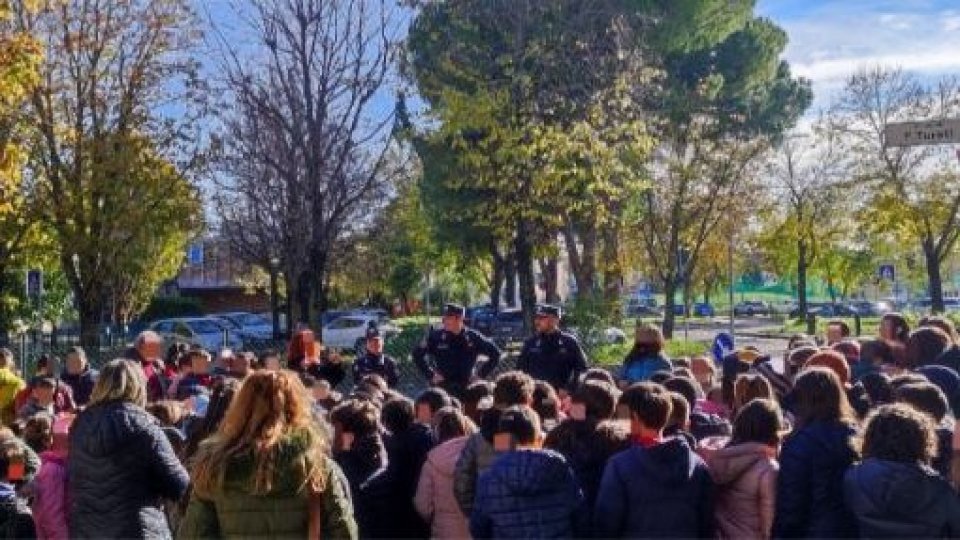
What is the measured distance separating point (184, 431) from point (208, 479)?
3.32 meters

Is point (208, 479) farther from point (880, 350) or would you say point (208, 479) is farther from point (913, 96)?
point (913, 96)

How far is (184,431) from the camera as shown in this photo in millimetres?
7387

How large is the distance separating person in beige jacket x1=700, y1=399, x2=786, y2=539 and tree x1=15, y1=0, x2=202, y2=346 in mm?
22575

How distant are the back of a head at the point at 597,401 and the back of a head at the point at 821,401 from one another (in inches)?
40.4

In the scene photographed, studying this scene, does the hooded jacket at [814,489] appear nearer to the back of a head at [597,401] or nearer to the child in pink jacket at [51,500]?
the back of a head at [597,401]

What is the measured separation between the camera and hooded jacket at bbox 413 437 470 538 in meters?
6.07

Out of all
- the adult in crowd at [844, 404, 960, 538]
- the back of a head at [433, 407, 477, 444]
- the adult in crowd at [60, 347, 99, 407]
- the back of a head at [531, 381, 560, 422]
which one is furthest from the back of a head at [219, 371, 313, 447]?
the adult in crowd at [60, 347, 99, 407]

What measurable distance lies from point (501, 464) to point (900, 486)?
5.43 ft

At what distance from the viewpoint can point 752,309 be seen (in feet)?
241

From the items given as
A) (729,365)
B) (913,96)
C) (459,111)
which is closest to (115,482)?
(729,365)

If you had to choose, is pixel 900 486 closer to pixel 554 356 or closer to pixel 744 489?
pixel 744 489

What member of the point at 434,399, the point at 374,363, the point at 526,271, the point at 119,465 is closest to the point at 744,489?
the point at 434,399

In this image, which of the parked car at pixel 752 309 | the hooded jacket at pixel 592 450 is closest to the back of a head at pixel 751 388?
the hooded jacket at pixel 592 450

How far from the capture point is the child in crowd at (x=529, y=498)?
4973mm
